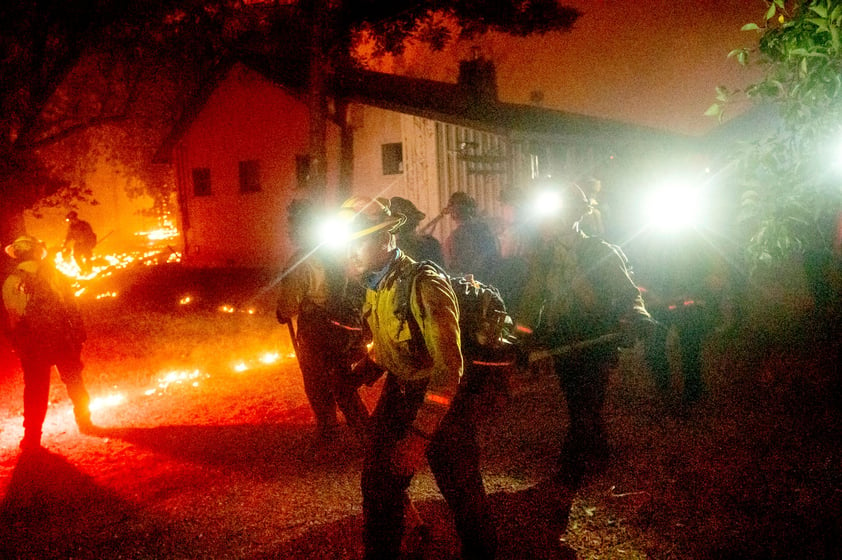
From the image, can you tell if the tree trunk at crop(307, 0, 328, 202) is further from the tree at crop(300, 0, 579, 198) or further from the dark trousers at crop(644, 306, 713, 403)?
the dark trousers at crop(644, 306, 713, 403)

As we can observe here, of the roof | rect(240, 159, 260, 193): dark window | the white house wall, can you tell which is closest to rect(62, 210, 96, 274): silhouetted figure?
the white house wall

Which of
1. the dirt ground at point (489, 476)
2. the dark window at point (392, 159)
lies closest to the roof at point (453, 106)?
the dark window at point (392, 159)

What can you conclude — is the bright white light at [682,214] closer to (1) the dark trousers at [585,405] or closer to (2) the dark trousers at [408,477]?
(1) the dark trousers at [585,405]

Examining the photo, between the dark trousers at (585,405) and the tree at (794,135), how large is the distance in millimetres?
1241

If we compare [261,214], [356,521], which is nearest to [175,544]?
[356,521]

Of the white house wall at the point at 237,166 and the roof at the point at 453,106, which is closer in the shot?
the roof at the point at 453,106

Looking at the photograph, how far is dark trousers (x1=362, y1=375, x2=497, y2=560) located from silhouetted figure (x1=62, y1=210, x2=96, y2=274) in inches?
635

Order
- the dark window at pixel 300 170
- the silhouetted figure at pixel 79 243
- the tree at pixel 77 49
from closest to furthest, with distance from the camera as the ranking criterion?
the tree at pixel 77 49
the silhouetted figure at pixel 79 243
the dark window at pixel 300 170

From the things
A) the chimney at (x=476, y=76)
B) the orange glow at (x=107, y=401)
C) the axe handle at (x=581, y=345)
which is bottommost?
the orange glow at (x=107, y=401)

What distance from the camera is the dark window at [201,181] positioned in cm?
2050

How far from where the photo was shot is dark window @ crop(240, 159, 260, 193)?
19.1 m

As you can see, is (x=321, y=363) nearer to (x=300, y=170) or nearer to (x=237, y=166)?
(x=300, y=170)

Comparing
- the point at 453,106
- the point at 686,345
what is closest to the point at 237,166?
the point at 453,106

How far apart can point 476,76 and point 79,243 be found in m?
12.7
